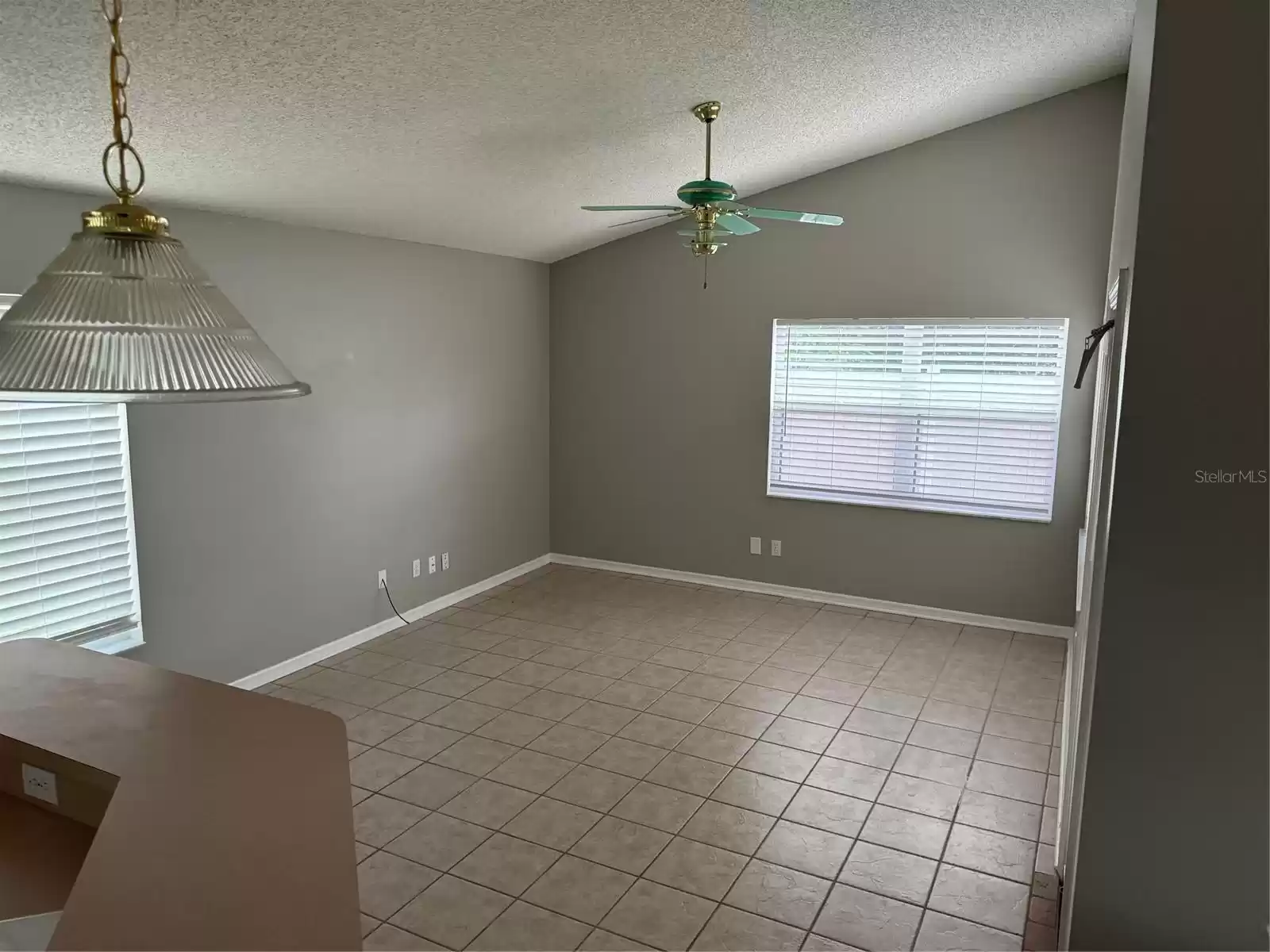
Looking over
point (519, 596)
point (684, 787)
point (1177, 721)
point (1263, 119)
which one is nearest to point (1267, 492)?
point (1177, 721)

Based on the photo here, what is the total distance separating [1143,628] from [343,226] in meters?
4.08

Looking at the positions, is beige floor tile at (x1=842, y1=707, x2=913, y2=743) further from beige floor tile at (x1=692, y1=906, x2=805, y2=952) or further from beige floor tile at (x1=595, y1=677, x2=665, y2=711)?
beige floor tile at (x1=692, y1=906, x2=805, y2=952)

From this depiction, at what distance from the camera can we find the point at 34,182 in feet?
10.4

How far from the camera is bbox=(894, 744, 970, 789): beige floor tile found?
3498 mm

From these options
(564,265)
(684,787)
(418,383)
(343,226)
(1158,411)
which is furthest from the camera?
(564,265)

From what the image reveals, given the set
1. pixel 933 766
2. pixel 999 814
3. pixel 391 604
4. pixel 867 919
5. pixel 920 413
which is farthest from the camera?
pixel 920 413

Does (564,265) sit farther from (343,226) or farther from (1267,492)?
(1267,492)

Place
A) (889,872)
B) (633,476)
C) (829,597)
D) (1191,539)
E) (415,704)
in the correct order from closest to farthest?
(1191,539)
(889,872)
(415,704)
(829,597)
(633,476)

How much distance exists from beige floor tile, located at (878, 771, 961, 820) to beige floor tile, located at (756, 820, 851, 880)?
36cm

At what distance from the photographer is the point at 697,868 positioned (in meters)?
2.88

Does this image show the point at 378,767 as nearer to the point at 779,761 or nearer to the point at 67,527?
the point at 67,527

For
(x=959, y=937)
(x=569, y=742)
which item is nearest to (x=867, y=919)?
(x=959, y=937)

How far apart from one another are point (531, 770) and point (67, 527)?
2.11 metres

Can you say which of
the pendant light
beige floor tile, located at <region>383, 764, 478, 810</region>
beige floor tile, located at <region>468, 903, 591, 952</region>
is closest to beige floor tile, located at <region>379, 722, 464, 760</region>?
beige floor tile, located at <region>383, 764, 478, 810</region>
